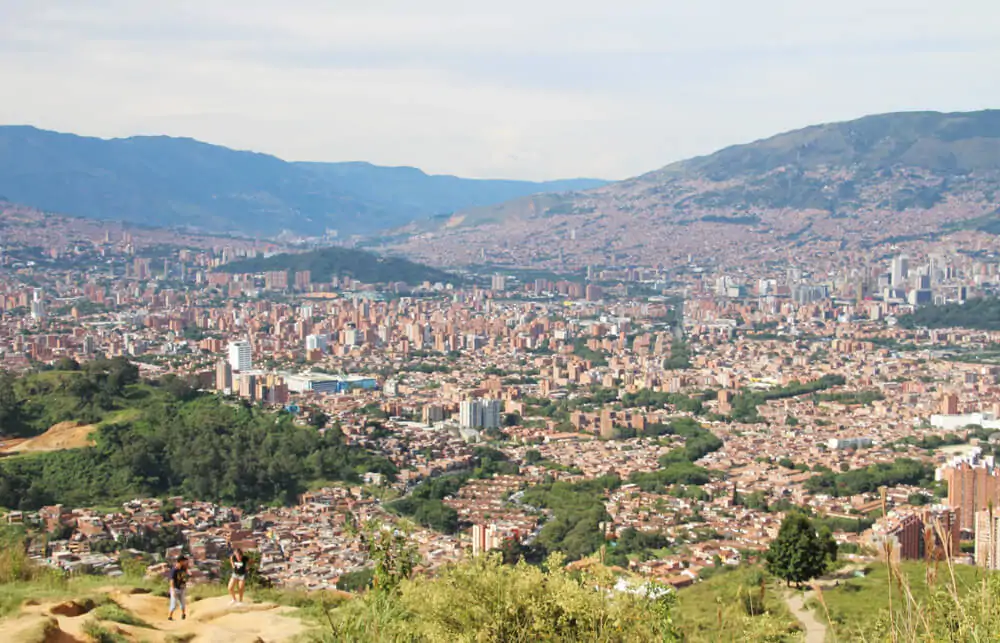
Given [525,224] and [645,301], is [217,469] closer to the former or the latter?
[645,301]

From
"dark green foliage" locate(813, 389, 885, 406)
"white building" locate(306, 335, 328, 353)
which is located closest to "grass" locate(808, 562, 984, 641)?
"dark green foliage" locate(813, 389, 885, 406)

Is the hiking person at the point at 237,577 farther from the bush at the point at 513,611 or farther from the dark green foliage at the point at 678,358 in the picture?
the dark green foliage at the point at 678,358

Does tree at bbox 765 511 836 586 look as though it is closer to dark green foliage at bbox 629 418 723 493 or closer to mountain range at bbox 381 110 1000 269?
dark green foliage at bbox 629 418 723 493

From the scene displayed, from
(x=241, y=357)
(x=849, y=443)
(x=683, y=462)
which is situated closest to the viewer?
(x=683, y=462)

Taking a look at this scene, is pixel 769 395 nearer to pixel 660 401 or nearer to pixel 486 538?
pixel 660 401

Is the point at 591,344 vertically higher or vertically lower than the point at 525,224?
lower

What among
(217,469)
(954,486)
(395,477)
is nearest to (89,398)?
(217,469)

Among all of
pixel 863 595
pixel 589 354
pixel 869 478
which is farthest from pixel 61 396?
pixel 589 354
